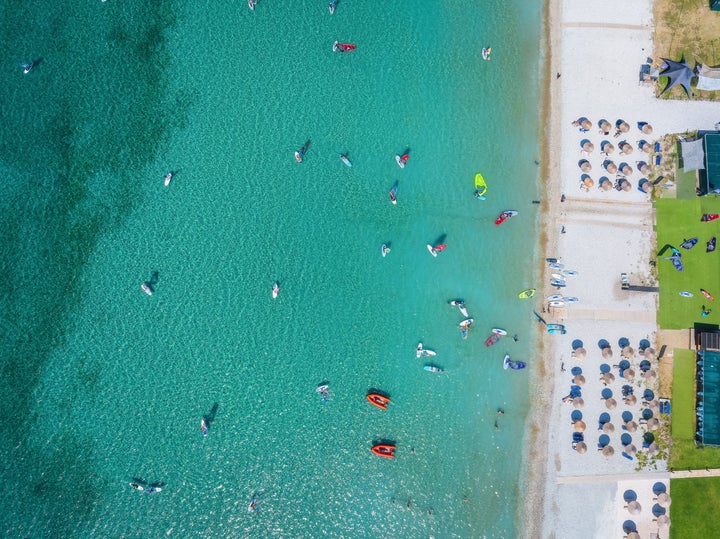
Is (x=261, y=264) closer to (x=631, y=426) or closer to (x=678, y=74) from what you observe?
(x=631, y=426)

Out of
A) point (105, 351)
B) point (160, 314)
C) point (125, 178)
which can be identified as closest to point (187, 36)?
point (125, 178)

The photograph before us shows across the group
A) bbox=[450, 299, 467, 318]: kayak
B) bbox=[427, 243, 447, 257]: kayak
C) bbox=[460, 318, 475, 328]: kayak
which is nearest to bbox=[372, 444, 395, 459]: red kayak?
bbox=[460, 318, 475, 328]: kayak

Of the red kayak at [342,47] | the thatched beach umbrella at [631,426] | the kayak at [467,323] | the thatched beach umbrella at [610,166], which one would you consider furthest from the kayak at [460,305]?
the red kayak at [342,47]

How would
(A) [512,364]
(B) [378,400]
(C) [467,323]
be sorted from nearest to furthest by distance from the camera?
(B) [378,400] < (A) [512,364] < (C) [467,323]

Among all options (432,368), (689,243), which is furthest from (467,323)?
(689,243)

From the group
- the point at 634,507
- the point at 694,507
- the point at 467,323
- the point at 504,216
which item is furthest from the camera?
the point at 504,216

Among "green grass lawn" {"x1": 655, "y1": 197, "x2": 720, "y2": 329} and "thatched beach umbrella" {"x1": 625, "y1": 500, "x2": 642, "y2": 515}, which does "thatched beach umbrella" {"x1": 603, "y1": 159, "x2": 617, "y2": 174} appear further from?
"thatched beach umbrella" {"x1": 625, "y1": 500, "x2": 642, "y2": 515}

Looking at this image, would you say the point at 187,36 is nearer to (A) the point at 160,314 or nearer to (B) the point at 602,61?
(A) the point at 160,314

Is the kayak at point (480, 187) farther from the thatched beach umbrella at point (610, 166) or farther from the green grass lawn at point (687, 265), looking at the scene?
the green grass lawn at point (687, 265)
